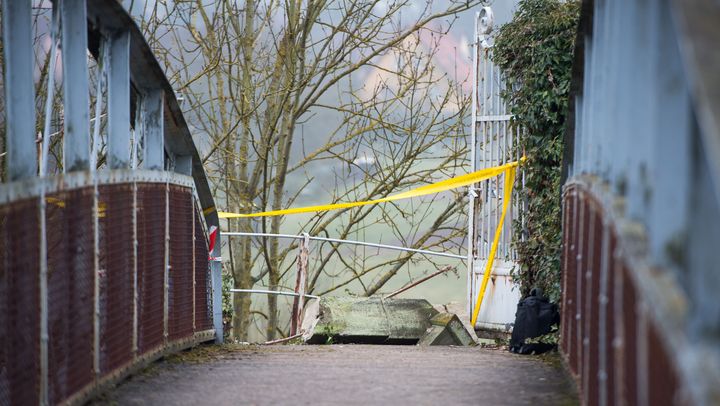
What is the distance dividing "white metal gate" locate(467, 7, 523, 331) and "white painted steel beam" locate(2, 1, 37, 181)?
9.49 metres

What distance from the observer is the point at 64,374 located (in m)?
5.94

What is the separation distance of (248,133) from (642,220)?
63.3ft

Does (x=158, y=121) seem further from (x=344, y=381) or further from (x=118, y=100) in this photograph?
(x=344, y=381)

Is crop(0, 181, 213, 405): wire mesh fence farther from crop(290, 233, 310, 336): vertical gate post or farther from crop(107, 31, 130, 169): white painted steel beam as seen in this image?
crop(290, 233, 310, 336): vertical gate post

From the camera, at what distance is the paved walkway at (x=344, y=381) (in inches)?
277

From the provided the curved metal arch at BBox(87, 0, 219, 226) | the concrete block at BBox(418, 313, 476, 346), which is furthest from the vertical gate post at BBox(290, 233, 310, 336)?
the curved metal arch at BBox(87, 0, 219, 226)

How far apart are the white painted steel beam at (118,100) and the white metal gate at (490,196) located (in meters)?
7.46

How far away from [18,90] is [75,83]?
993 millimetres

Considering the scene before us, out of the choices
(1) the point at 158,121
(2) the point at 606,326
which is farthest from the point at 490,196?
(2) the point at 606,326

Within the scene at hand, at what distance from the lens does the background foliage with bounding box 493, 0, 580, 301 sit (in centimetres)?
1338

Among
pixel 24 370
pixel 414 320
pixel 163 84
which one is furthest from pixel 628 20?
pixel 414 320

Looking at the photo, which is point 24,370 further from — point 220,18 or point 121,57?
point 220,18

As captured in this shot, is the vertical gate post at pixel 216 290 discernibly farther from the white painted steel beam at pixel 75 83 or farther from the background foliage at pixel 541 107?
the white painted steel beam at pixel 75 83

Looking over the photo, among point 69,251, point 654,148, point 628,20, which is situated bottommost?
point 69,251
